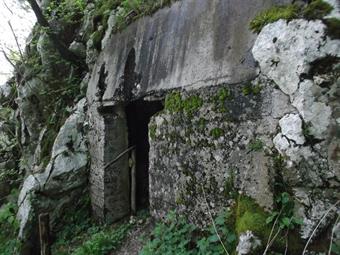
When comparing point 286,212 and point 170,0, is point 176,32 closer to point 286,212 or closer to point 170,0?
point 170,0

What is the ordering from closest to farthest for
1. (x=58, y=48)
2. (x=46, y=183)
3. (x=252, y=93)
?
(x=252, y=93), (x=46, y=183), (x=58, y=48)

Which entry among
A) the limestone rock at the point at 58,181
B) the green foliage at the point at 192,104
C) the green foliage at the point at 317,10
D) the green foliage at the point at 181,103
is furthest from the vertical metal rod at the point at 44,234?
the green foliage at the point at 317,10

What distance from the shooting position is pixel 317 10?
2.41m

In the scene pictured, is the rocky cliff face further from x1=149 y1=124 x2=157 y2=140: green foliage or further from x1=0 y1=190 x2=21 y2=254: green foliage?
x1=0 y1=190 x2=21 y2=254: green foliage

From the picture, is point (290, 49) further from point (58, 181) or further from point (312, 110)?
point (58, 181)

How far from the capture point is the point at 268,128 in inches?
105

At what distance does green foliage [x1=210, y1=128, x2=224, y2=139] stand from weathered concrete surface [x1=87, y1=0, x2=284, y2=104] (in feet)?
1.41

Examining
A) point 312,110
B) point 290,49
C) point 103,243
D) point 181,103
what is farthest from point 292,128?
point 103,243

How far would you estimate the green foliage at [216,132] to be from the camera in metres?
3.09

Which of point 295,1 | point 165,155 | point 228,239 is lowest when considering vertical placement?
point 228,239

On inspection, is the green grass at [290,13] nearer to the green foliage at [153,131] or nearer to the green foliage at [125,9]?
the green foliage at [125,9]

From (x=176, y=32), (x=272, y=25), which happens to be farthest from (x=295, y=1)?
(x=176, y=32)

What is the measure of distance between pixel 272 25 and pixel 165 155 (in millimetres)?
1840

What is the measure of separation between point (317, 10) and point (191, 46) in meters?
1.36
